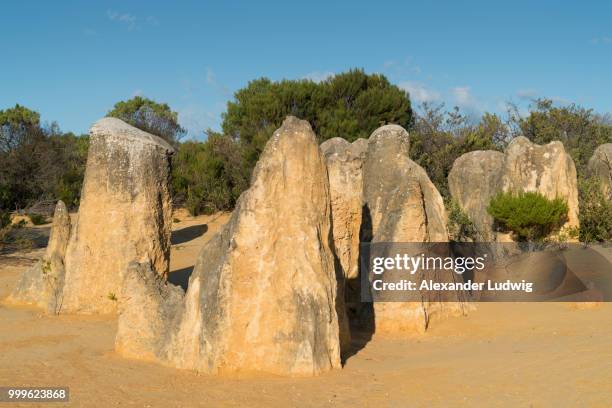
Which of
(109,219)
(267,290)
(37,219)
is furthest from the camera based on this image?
(37,219)

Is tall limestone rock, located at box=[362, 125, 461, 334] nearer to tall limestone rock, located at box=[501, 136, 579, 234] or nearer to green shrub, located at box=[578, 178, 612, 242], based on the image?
tall limestone rock, located at box=[501, 136, 579, 234]

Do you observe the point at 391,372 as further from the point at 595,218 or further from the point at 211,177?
the point at 211,177

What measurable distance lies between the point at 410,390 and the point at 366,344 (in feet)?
6.51

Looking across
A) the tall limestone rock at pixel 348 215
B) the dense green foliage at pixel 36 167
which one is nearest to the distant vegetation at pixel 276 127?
the dense green foliage at pixel 36 167

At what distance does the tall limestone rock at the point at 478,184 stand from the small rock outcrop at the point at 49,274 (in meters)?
8.06

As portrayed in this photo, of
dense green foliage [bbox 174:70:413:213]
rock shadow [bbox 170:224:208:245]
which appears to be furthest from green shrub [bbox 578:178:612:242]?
dense green foliage [bbox 174:70:413:213]

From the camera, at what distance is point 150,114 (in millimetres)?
42219

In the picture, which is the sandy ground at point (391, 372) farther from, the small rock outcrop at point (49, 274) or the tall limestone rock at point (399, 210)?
the small rock outcrop at point (49, 274)

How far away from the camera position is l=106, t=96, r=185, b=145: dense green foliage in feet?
132

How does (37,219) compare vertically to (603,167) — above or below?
below

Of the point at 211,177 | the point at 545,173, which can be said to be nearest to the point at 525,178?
the point at 545,173

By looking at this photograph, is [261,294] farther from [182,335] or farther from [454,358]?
[454,358]

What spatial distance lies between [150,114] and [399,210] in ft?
120

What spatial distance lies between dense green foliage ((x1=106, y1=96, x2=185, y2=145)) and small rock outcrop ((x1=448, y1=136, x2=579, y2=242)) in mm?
28224
